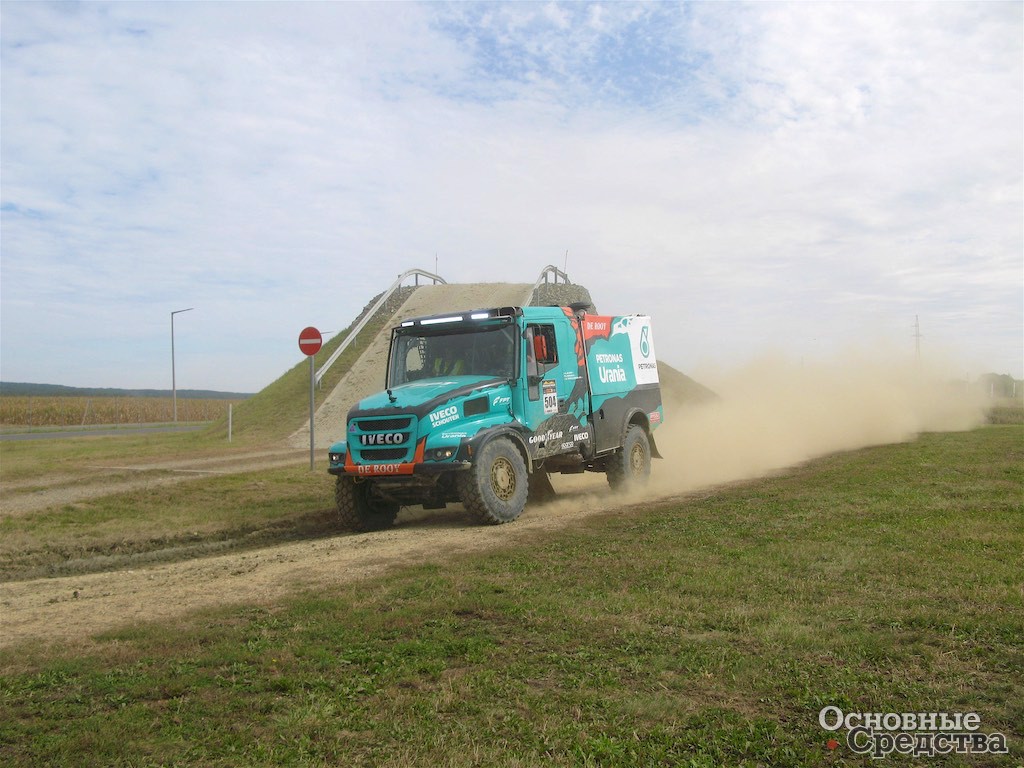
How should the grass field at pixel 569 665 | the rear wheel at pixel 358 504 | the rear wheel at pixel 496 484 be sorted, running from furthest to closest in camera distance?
the rear wheel at pixel 358 504, the rear wheel at pixel 496 484, the grass field at pixel 569 665

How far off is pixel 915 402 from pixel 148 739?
104 ft

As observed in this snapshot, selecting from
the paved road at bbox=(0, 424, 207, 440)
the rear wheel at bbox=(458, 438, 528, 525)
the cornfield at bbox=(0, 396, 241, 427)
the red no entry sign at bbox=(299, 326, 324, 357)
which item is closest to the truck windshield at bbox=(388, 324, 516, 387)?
the rear wheel at bbox=(458, 438, 528, 525)

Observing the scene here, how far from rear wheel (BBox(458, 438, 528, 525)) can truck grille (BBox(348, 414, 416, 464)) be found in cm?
87

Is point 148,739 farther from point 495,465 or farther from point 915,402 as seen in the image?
point 915,402

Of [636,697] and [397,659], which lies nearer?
[636,697]

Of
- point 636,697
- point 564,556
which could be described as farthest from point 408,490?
point 636,697

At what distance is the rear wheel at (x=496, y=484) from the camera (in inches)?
442

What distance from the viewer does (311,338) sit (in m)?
18.4

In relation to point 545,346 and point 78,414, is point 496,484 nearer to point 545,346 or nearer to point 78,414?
point 545,346

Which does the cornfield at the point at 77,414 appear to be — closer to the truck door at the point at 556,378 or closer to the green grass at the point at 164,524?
the green grass at the point at 164,524

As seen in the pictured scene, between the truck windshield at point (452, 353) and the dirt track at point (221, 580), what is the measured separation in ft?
7.43

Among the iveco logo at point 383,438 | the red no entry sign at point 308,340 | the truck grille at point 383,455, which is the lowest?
the truck grille at point 383,455

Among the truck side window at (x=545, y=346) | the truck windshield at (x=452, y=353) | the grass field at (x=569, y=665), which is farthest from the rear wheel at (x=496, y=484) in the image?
the grass field at (x=569, y=665)

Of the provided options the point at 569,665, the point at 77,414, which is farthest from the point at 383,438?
the point at 77,414
